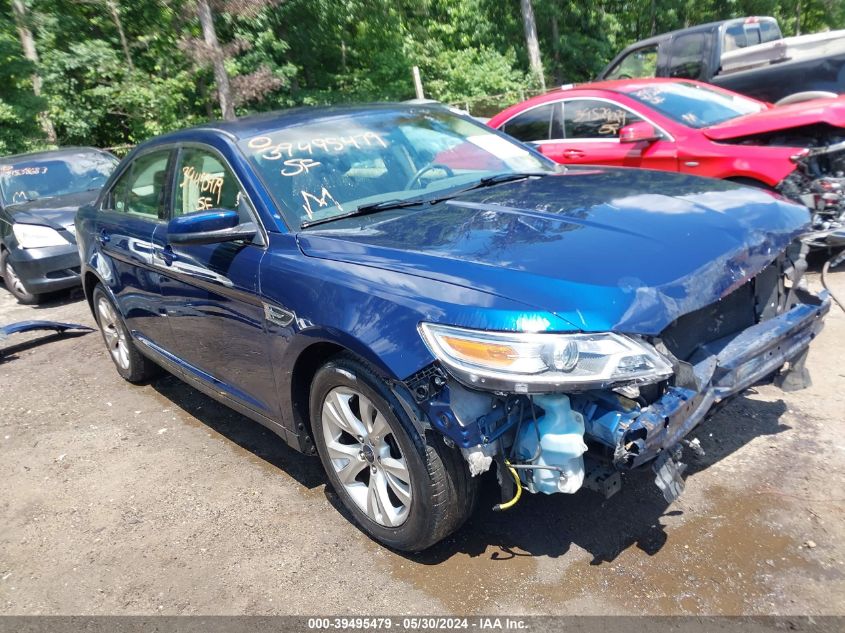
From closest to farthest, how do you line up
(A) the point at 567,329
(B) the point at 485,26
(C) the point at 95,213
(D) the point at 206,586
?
(A) the point at 567,329 → (D) the point at 206,586 → (C) the point at 95,213 → (B) the point at 485,26

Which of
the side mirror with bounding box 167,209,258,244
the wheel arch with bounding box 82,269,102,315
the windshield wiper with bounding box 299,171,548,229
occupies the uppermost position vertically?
the side mirror with bounding box 167,209,258,244

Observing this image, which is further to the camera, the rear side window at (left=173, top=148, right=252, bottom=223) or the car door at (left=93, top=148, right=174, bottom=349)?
the car door at (left=93, top=148, right=174, bottom=349)

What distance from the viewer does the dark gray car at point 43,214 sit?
7.53 metres

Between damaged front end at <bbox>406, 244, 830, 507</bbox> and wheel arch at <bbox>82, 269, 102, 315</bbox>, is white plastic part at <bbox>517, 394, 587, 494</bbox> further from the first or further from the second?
wheel arch at <bbox>82, 269, 102, 315</bbox>

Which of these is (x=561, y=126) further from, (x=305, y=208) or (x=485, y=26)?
(x=485, y=26)

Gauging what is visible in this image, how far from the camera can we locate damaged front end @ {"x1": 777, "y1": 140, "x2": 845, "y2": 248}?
5062mm

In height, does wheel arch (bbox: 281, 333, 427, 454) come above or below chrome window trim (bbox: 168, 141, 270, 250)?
below

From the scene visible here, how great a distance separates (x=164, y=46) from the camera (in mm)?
18922

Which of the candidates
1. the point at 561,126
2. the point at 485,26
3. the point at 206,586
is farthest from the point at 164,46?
the point at 206,586

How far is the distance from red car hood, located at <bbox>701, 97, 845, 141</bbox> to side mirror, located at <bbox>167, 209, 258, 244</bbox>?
13.9ft

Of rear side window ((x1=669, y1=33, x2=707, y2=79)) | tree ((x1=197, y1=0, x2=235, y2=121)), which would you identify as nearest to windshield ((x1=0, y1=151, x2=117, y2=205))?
rear side window ((x1=669, y1=33, x2=707, y2=79))

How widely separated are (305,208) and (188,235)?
0.53 metres

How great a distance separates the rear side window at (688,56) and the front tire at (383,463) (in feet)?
24.7

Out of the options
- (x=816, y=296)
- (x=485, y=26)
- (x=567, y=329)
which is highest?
(x=485, y=26)
